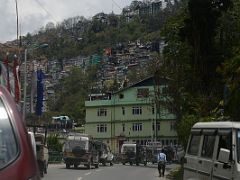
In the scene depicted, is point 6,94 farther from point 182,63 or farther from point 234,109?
point 182,63

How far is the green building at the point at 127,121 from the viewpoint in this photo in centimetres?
8531

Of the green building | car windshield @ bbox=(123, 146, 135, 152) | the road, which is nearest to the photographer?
the road

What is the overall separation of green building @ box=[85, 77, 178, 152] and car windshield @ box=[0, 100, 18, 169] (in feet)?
255

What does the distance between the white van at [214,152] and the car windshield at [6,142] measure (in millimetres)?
5693

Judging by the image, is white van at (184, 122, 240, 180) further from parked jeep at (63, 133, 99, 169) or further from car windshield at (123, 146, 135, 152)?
car windshield at (123, 146, 135, 152)

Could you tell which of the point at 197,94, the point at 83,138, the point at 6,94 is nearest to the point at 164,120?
the point at 83,138

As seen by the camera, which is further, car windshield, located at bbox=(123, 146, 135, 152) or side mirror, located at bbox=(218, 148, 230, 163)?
car windshield, located at bbox=(123, 146, 135, 152)

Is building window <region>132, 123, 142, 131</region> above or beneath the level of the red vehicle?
beneath

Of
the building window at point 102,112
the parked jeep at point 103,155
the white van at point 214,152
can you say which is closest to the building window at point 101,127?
the building window at point 102,112

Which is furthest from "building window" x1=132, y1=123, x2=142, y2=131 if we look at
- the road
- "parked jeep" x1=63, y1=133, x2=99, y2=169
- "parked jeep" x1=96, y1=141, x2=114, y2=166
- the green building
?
the road

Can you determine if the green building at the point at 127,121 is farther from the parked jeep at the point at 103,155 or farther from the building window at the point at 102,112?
the parked jeep at the point at 103,155

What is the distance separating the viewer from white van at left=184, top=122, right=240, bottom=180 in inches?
372

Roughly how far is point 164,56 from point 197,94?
39.7ft

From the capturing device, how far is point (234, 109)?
19359 mm
